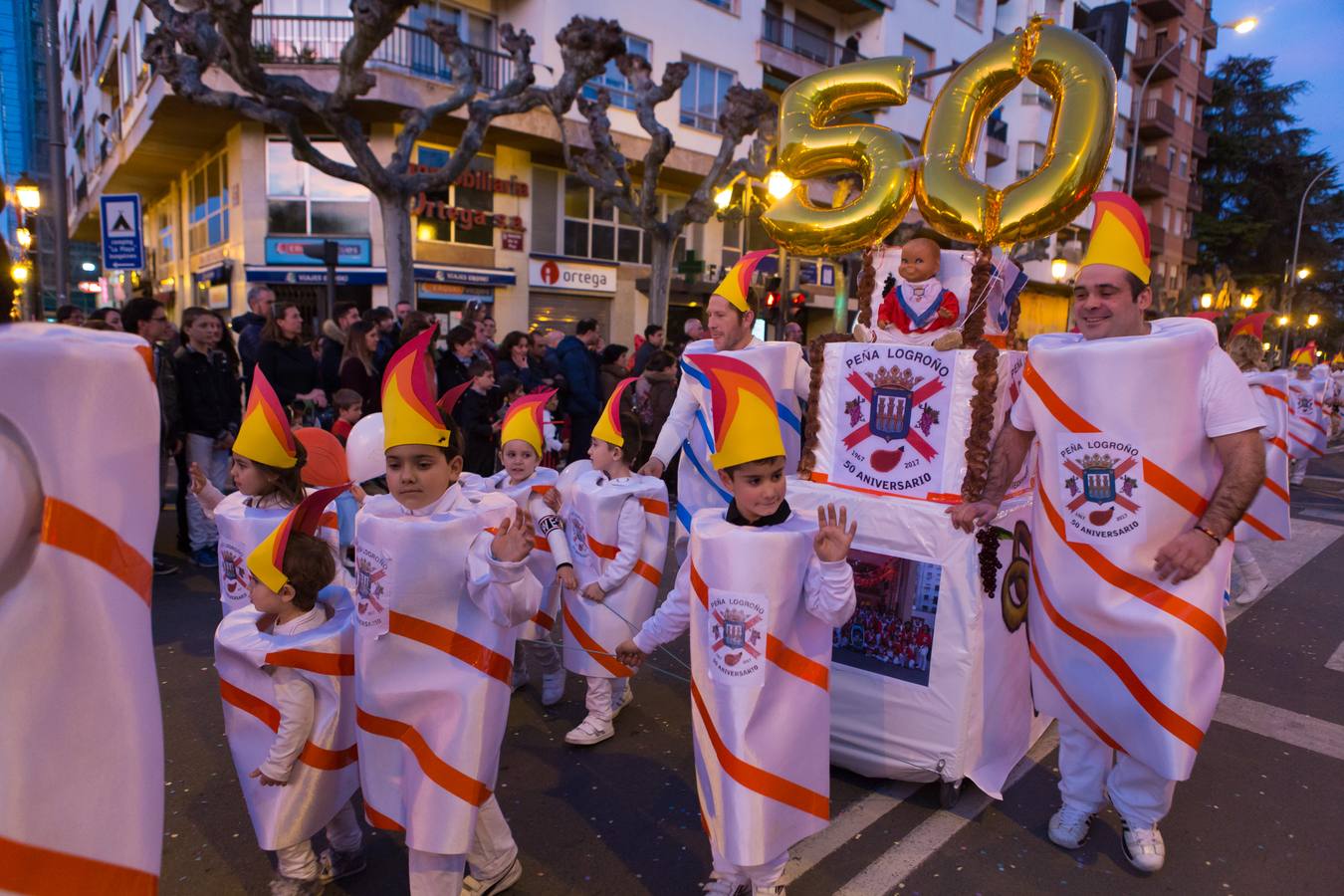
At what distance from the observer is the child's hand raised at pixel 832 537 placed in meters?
2.40

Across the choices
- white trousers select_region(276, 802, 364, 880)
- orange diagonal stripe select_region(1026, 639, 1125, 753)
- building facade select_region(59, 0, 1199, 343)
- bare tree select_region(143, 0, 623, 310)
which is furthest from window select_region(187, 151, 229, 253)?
orange diagonal stripe select_region(1026, 639, 1125, 753)

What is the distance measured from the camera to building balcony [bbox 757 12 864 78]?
24931 mm

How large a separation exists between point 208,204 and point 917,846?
24.7m

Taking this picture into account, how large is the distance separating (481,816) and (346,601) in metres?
0.87

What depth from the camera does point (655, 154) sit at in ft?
48.5

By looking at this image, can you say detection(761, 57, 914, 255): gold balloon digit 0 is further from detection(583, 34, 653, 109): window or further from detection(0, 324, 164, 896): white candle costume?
detection(583, 34, 653, 109): window

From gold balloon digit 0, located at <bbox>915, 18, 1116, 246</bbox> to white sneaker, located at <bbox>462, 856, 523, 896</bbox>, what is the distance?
2.99 meters

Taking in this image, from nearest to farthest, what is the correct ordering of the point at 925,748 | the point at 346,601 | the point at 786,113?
1. the point at 346,601
2. the point at 925,748
3. the point at 786,113

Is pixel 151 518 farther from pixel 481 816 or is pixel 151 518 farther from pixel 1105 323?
pixel 1105 323

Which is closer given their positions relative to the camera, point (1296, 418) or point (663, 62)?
point (1296, 418)

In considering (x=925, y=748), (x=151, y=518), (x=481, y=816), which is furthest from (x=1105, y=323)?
(x=151, y=518)

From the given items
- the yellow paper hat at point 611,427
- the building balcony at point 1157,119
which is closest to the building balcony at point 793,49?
the building balcony at point 1157,119

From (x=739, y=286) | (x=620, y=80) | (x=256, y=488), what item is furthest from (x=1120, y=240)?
(x=620, y=80)

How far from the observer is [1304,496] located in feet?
39.1
